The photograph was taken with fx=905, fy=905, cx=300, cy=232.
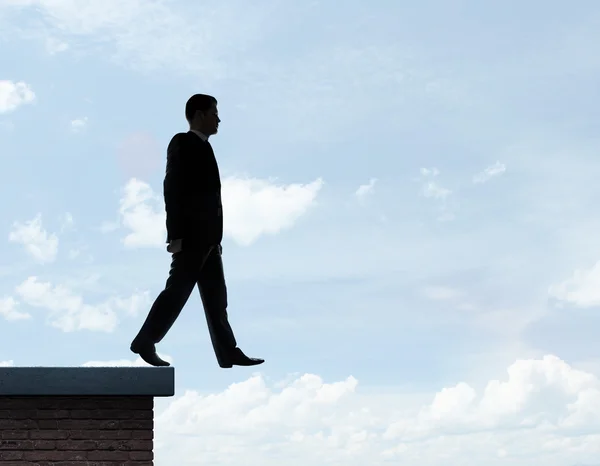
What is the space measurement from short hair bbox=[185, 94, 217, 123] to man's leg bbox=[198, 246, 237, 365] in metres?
1.48

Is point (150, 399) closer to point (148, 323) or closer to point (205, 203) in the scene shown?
point (148, 323)

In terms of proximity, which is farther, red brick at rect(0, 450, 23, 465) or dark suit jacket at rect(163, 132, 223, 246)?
dark suit jacket at rect(163, 132, 223, 246)

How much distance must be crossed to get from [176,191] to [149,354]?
167 centimetres

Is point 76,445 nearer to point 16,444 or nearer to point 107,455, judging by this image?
point 107,455

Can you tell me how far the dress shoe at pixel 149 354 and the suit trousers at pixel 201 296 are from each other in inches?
2.4

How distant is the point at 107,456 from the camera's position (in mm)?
8617

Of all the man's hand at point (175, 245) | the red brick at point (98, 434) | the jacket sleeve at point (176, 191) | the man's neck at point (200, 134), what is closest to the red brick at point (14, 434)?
the red brick at point (98, 434)

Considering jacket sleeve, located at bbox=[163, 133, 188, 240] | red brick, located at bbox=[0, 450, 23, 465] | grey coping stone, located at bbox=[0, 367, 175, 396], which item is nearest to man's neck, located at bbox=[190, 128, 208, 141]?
jacket sleeve, located at bbox=[163, 133, 188, 240]

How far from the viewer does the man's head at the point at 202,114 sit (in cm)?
967

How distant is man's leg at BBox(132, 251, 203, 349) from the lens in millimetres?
9219

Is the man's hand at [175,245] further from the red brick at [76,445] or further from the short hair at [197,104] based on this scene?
the red brick at [76,445]

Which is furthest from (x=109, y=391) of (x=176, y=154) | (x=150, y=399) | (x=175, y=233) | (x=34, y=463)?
(x=176, y=154)

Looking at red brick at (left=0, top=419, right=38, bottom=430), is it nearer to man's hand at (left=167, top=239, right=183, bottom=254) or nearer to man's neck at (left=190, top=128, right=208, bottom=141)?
man's hand at (left=167, top=239, right=183, bottom=254)

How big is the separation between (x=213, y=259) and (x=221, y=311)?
22.4 inches
